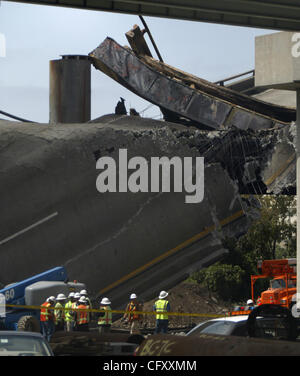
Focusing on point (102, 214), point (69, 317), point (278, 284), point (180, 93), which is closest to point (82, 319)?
point (69, 317)

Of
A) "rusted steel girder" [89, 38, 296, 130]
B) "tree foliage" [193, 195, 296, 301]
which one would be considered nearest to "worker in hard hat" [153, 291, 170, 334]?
"tree foliage" [193, 195, 296, 301]

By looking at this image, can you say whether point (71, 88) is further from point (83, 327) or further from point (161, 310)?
point (83, 327)

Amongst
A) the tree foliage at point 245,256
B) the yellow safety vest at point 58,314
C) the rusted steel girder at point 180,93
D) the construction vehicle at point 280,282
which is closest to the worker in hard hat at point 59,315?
the yellow safety vest at point 58,314

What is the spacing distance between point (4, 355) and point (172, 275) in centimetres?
2285

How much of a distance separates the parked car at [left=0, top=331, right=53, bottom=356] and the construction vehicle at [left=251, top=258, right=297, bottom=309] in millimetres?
16144

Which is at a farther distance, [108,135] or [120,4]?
[108,135]

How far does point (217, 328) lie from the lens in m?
12.7

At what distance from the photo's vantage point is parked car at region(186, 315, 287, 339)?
11.8 m

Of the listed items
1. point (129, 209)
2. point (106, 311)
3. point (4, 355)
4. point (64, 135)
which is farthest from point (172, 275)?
point (4, 355)

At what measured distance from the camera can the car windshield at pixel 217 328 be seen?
40.9 ft

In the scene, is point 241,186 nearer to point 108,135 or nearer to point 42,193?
point 108,135

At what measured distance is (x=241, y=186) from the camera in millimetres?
34844

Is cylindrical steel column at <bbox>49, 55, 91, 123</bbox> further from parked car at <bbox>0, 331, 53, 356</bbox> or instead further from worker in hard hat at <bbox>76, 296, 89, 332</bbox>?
parked car at <bbox>0, 331, 53, 356</bbox>

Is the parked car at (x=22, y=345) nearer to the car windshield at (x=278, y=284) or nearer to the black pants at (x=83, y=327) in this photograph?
the black pants at (x=83, y=327)
